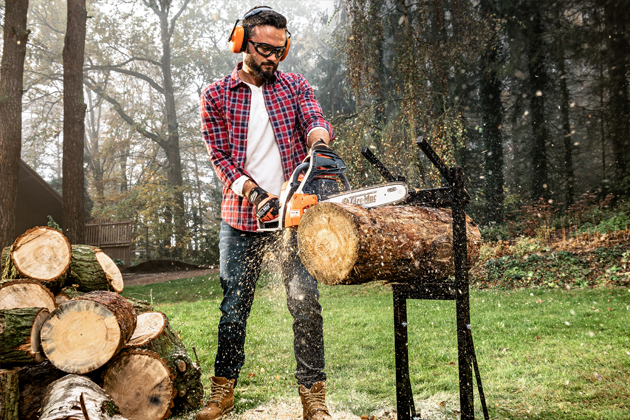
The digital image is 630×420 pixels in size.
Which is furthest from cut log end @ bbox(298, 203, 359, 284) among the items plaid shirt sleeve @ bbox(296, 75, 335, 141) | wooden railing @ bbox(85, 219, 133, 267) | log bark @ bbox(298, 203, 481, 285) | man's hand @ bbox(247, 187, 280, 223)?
wooden railing @ bbox(85, 219, 133, 267)

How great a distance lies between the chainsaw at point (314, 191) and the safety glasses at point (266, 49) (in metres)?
0.69

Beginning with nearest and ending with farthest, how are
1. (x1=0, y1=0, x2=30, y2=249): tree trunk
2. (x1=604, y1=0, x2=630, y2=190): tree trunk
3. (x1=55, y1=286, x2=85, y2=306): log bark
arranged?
(x1=55, y1=286, x2=85, y2=306): log bark
(x1=0, y1=0, x2=30, y2=249): tree trunk
(x1=604, y1=0, x2=630, y2=190): tree trunk

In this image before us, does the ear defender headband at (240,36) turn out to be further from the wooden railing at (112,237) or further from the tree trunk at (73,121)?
the wooden railing at (112,237)

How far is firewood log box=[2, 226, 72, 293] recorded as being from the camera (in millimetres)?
2740

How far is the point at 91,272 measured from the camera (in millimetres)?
3088

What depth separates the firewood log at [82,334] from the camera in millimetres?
2039

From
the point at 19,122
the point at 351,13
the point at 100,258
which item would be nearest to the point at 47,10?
the point at 19,122

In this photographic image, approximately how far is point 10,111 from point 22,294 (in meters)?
5.24

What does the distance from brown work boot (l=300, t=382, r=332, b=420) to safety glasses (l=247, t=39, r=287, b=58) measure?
5.72 feet

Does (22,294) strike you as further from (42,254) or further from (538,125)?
(538,125)

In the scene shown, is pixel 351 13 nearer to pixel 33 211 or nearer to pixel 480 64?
pixel 480 64

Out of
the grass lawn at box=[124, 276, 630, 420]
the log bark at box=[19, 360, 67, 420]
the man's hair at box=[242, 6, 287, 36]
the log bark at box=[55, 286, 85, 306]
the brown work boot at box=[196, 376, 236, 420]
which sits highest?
the man's hair at box=[242, 6, 287, 36]

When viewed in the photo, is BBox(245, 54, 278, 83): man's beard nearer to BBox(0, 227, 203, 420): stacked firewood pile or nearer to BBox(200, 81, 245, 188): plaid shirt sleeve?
BBox(200, 81, 245, 188): plaid shirt sleeve

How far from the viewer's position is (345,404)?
8.49 ft
